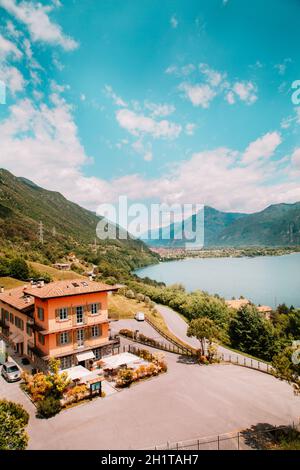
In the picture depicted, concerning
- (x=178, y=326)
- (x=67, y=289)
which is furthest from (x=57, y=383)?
(x=178, y=326)

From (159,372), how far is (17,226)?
11533 cm

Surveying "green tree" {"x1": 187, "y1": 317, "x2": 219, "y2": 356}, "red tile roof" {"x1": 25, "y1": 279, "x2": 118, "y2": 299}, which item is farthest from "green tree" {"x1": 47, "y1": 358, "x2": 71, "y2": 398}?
"green tree" {"x1": 187, "y1": 317, "x2": 219, "y2": 356}

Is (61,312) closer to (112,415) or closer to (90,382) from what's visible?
(90,382)

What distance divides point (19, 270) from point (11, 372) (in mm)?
42404

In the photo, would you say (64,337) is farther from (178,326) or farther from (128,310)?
(128,310)

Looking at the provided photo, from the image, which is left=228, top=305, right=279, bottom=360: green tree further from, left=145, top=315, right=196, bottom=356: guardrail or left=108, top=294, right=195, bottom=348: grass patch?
left=145, top=315, right=196, bottom=356: guardrail

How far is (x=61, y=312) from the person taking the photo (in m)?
22.7

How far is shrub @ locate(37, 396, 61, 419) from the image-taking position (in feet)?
56.1

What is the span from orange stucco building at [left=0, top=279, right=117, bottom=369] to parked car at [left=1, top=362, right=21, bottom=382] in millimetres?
1651

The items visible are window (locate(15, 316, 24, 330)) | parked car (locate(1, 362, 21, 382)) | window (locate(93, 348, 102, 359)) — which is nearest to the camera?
parked car (locate(1, 362, 21, 382))

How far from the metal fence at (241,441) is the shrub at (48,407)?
22.2 ft

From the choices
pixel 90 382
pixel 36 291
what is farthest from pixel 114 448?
pixel 36 291

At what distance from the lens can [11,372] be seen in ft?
73.2

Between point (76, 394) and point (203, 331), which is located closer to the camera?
point (76, 394)
